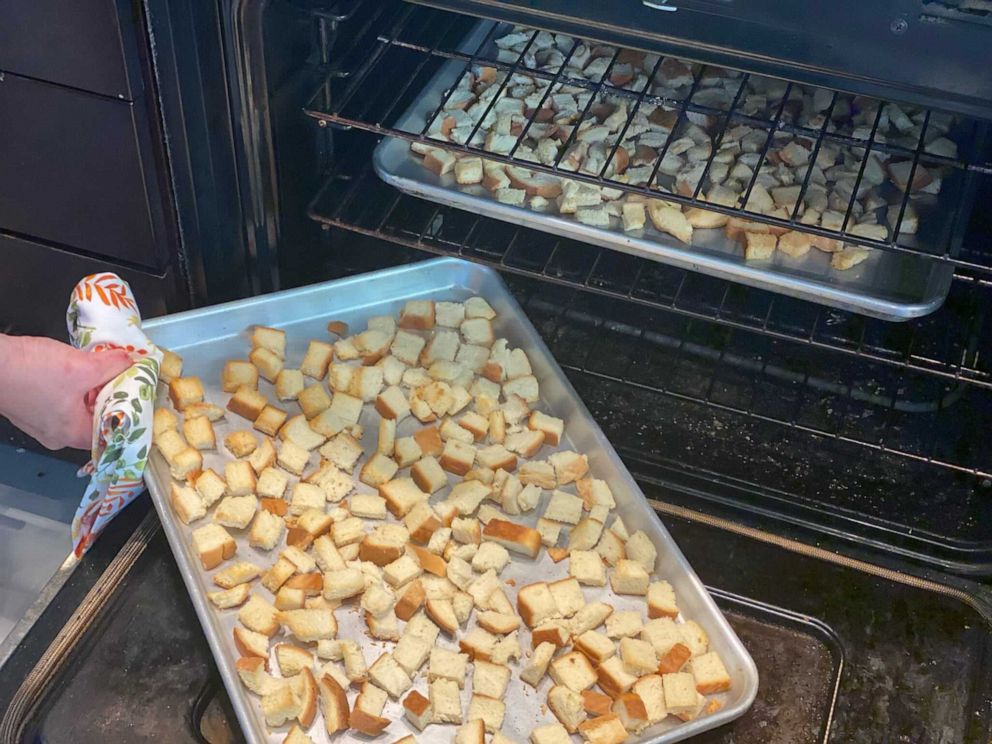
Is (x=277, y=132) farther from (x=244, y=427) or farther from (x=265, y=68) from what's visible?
(x=244, y=427)

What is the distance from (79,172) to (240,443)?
1.23ft

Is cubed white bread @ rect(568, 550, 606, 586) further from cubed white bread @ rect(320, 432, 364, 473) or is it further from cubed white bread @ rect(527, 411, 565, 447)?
cubed white bread @ rect(320, 432, 364, 473)

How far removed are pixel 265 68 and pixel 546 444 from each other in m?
0.56

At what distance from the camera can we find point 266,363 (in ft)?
4.55

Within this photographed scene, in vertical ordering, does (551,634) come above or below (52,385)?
below

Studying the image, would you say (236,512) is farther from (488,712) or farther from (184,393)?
→ (488,712)

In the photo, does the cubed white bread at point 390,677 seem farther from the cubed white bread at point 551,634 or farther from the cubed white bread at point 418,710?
the cubed white bread at point 551,634

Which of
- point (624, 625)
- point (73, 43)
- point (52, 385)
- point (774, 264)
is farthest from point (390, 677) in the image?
point (73, 43)

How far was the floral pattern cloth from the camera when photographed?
119cm

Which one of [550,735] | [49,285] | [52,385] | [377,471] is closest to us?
[550,735]

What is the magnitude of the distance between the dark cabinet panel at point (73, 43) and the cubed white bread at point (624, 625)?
778mm

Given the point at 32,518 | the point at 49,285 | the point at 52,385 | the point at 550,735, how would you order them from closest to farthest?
the point at 550,735 → the point at 52,385 → the point at 49,285 → the point at 32,518

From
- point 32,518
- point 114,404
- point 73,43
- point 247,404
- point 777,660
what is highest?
point 73,43

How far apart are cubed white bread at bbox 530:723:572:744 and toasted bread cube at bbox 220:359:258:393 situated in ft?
1.87
